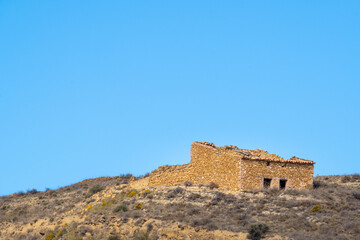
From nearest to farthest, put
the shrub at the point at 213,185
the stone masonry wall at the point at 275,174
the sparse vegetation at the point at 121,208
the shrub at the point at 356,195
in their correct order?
1. the shrub at the point at 356,195
2. the sparse vegetation at the point at 121,208
3. the stone masonry wall at the point at 275,174
4. the shrub at the point at 213,185

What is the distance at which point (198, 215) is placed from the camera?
3422 cm

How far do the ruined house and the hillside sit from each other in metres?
0.93

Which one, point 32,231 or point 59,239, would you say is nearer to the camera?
point 59,239

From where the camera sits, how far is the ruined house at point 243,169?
37688 millimetres

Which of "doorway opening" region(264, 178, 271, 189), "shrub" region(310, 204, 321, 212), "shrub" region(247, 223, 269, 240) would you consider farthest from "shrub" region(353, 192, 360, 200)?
"shrub" region(247, 223, 269, 240)

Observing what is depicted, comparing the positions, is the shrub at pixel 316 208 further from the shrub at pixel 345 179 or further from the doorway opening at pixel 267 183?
the shrub at pixel 345 179

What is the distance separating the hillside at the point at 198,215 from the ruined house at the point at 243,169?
93cm

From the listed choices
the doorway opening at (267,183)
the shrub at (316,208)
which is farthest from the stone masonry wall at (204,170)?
the shrub at (316,208)

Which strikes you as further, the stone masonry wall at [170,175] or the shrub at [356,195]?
the stone masonry wall at [170,175]

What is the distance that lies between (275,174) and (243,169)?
2.59m

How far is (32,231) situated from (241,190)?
631 inches

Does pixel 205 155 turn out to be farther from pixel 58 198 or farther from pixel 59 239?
pixel 58 198

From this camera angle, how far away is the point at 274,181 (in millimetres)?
38469

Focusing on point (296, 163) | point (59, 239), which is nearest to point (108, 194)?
point (59, 239)
